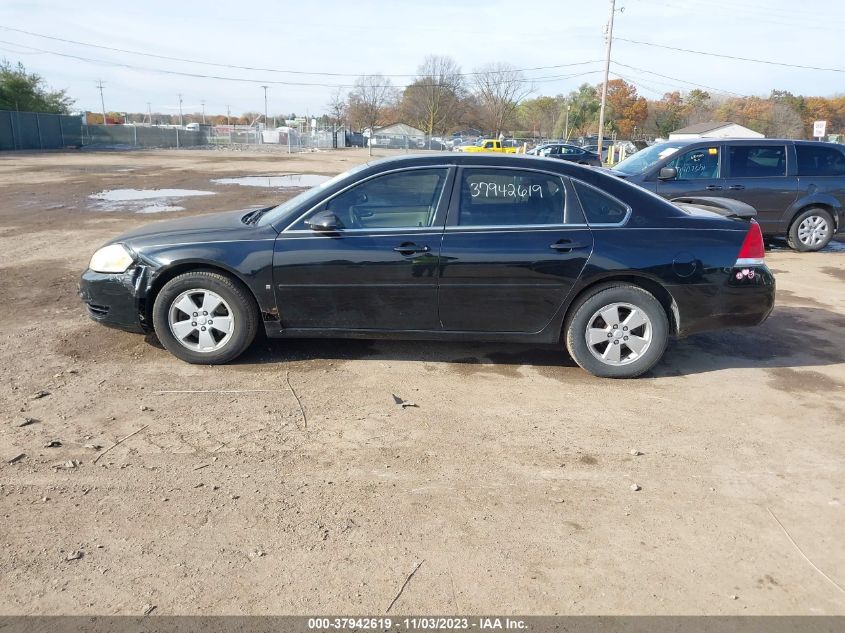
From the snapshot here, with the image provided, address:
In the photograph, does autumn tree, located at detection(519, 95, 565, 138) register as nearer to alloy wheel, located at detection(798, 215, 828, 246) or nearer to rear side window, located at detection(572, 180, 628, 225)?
alloy wheel, located at detection(798, 215, 828, 246)

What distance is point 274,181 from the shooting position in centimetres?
2261

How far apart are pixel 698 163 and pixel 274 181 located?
1581 cm

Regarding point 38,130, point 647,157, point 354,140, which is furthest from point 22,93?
point 647,157

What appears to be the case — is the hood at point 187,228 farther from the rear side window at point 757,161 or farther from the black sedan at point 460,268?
the rear side window at point 757,161

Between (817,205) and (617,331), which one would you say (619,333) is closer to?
(617,331)

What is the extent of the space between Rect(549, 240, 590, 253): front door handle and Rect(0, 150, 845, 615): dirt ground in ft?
3.22

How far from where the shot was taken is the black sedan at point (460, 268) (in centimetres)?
477

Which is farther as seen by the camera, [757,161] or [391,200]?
[757,161]

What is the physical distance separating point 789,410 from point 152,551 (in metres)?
4.04

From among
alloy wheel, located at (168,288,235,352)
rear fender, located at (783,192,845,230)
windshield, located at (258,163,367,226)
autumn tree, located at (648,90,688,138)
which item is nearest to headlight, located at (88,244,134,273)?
alloy wheel, located at (168,288,235,352)

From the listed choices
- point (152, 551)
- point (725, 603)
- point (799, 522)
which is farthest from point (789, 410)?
point (152, 551)

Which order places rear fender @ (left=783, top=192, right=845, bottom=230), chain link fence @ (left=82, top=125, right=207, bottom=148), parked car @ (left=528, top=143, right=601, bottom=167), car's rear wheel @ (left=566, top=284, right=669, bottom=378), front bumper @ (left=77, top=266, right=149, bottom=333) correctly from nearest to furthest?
car's rear wheel @ (left=566, top=284, right=669, bottom=378) → front bumper @ (left=77, top=266, right=149, bottom=333) → rear fender @ (left=783, top=192, right=845, bottom=230) → parked car @ (left=528, top=143, right=601, bottom=167) → chain link fence @ (left=82, top=125, right=207, bottom=148)

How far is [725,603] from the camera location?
2.61 metres

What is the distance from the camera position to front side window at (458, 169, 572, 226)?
4848mm
